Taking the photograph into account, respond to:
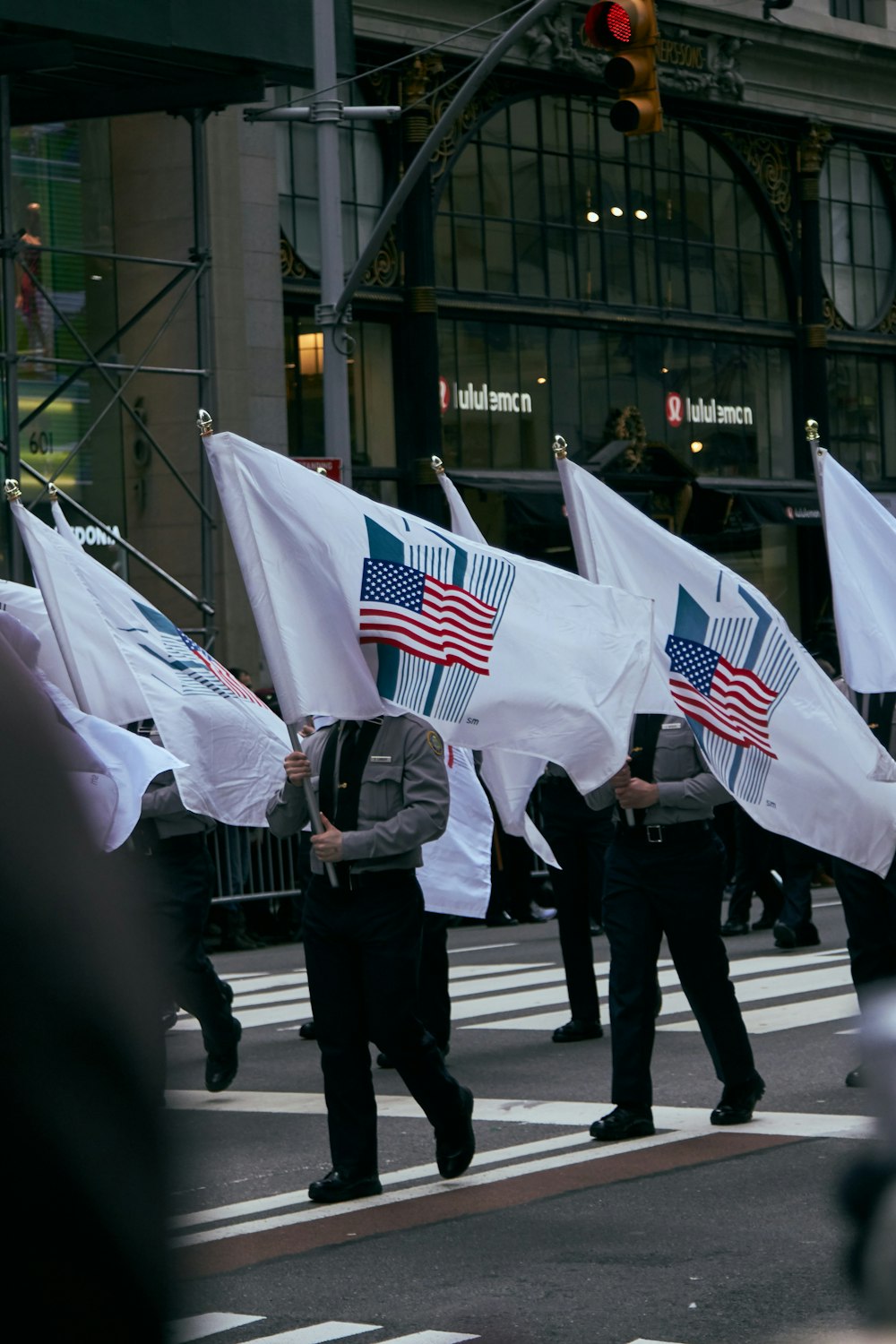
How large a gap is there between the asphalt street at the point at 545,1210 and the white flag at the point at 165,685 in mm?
1321

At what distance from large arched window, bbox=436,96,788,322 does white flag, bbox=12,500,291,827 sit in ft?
51.1

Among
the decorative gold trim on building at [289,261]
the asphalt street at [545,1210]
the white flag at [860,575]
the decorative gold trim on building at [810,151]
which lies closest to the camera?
the asphalt street at [545,1210]

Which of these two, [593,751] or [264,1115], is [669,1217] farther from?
[264,1115]

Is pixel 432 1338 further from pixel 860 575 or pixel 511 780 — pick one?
pixel 860 575

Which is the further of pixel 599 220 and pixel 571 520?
pixel 599 220

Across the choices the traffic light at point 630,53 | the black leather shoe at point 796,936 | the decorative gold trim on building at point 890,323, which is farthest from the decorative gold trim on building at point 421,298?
the black leather shoe at point 796,936

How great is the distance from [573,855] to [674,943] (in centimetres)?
326

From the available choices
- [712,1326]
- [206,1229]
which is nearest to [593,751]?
[206,1229]

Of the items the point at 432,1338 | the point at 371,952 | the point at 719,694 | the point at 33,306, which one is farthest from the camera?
the point at 33,306

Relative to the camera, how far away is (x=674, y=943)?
8.29 m

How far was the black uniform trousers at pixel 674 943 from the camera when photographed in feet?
27.0

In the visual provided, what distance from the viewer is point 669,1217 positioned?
22.5 ft

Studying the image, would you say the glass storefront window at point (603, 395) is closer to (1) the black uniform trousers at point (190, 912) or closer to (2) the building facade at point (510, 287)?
(2) the building facade at point (510, 287)

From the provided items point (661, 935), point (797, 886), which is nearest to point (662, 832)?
point (661, 935)
